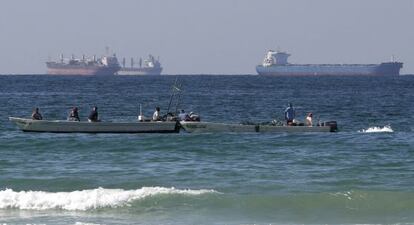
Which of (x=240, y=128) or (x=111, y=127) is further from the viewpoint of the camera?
(x=240, y=128)

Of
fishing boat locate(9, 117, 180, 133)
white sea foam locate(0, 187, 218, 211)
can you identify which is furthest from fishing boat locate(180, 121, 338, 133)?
white sea foam locate(0, 187, 218, 211)

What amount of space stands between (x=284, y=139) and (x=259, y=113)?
86.5 ft

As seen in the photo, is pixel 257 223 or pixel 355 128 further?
pixel 355 128

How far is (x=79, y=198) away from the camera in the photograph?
23594 mm

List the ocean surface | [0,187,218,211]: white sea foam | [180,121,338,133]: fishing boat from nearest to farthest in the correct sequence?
the ocean surface, [0,187,218,211]: white sea foam, [180,121,338,133]: fishing boat

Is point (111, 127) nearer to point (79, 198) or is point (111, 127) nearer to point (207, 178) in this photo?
point (207, 178)

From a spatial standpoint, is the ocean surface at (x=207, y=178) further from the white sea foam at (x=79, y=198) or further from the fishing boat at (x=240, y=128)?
the fishing boat at (x=240, y=128)

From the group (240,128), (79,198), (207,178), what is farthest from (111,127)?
(79,198)

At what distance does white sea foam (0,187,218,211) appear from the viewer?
2320 cm

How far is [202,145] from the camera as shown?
120 ft

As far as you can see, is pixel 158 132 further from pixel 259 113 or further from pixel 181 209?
pixel 259 113

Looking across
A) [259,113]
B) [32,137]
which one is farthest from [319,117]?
[32,137]

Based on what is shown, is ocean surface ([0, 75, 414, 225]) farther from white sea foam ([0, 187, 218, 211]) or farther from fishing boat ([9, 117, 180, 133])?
fishing boat ([9, 117, 180, 133])

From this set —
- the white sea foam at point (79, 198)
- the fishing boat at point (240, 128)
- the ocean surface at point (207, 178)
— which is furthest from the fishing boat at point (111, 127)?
the white sea foam at point (79, 198)
